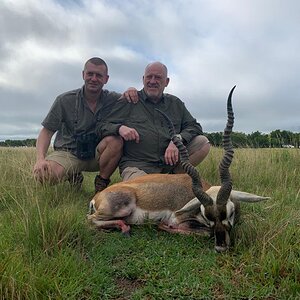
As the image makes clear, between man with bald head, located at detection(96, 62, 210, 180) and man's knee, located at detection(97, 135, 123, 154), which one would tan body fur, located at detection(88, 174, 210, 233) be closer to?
man with bald head, located at detection(96, 62, 210, 180)

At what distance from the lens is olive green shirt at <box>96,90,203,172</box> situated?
21.0ft

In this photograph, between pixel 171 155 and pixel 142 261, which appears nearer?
pixel 142 261

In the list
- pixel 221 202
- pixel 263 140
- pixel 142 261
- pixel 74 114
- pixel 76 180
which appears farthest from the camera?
pixel 263 140

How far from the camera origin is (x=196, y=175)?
444 cm

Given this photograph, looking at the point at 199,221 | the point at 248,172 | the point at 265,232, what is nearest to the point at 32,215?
the point at 199,221

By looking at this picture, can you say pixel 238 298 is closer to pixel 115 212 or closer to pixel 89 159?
pixel 115 212

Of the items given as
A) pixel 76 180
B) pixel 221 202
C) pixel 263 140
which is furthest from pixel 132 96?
pixel 263 140

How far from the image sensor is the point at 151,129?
645cm

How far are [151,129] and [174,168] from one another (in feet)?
2.39

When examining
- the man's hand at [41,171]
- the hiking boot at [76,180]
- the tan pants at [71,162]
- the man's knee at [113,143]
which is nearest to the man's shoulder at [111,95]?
the man's knee at [113,143]

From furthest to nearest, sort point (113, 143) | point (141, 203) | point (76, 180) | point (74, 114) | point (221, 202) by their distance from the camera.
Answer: point (76, 180) → point (74, 114) → point (113, 143) → point (141, 203) → point (221, 202)

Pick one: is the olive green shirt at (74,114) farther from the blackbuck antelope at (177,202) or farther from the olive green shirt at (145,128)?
the blackbuck antelope at (177,202)

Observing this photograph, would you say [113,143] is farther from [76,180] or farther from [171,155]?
[76,180]

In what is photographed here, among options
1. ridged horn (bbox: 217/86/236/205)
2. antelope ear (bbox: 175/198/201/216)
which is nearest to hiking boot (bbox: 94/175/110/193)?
antelope ear (bbox: 175/198/201/216)
